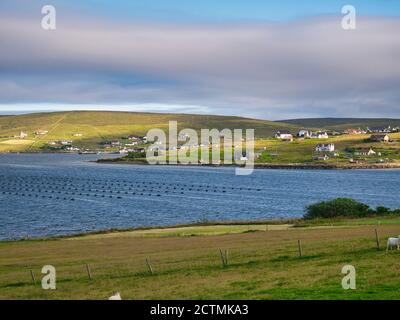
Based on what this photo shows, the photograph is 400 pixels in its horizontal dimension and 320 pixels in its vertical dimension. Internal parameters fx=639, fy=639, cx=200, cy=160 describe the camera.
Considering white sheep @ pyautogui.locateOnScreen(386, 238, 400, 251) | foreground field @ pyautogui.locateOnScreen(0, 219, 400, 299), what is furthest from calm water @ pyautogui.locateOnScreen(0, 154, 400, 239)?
white sheep @ pyautogui.locateOnScreen(386, 238, 400, 251)

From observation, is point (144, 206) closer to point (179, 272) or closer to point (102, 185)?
point (102, 185)

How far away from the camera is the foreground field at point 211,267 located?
28.1m

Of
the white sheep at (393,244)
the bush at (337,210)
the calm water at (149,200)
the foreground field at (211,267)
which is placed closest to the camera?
the foreground field at (211,267)

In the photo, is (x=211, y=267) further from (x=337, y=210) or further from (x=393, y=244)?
(x=337, y=210)

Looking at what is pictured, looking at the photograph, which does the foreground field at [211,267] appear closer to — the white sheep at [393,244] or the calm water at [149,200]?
the white sheep at [393,244]

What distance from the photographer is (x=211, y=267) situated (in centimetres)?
3853

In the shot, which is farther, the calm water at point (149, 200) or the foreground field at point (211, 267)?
the calm water at point (149, 200)

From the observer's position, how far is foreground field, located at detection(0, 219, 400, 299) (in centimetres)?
2814

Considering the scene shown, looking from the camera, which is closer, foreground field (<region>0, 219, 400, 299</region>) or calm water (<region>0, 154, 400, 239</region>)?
foreground field (<region>0, 219, 400, 299</region>)

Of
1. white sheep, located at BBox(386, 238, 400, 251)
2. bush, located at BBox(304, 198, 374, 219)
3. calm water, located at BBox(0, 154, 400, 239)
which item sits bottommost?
calm water, located at BBox(0, 154, 400, 239)

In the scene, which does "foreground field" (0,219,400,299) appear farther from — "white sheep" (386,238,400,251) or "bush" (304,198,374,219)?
"bush" (304,198,374,219)

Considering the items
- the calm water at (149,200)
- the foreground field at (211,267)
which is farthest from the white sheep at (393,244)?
the calm water at (149,200)

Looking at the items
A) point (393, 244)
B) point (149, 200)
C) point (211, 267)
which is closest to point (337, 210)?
point (393, 244)
